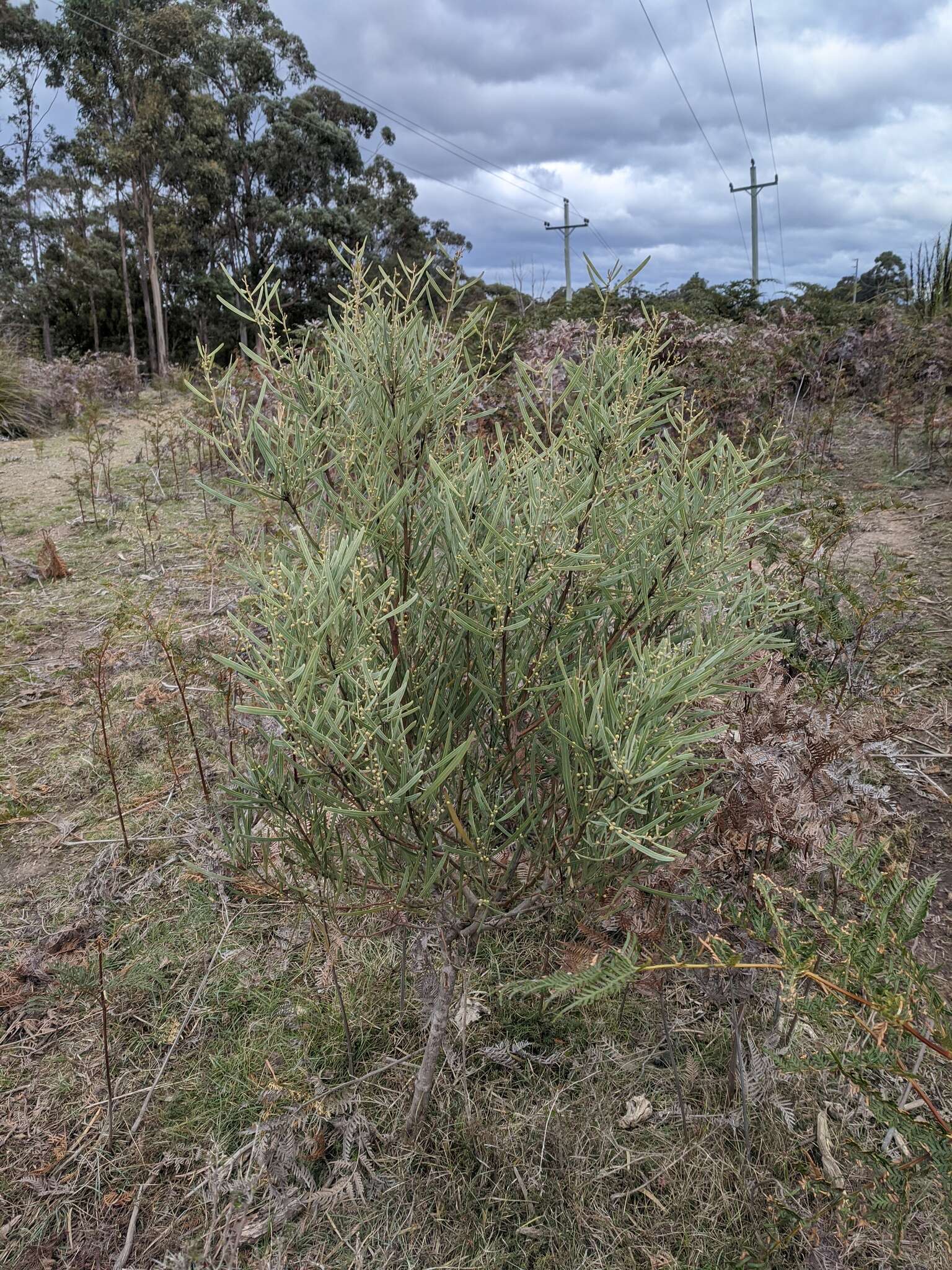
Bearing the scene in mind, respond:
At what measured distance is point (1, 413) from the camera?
948cm

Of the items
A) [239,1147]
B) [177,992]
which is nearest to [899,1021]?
[239,1147]

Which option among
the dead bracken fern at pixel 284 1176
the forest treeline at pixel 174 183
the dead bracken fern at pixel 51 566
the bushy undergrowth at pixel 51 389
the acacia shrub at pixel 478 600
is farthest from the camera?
the forest treeline at pixel 174 183

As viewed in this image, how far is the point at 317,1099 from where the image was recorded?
1.69m

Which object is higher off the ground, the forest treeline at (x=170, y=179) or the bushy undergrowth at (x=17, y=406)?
the forest treeline at (x=170, y=179)

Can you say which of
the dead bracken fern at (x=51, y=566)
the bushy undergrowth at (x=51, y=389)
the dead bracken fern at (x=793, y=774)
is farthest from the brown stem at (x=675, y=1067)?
the bushy undergrowth at (x=51, y=389)

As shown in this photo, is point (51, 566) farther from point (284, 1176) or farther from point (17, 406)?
point (17, 406)

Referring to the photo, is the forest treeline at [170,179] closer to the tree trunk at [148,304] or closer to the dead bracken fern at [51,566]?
the tree trunk at [148,304]

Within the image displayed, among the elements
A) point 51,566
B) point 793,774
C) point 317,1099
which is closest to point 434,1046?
point 317,1099

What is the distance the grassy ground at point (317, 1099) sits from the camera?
1518 mm

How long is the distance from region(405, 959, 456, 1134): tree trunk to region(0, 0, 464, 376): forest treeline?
23.5 meters

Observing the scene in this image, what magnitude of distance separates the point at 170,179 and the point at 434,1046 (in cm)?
3238

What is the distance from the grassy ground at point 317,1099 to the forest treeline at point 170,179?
22636mm

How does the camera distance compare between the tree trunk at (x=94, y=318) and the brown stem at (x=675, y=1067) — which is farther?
the tree trunk at (x=94, y=318)

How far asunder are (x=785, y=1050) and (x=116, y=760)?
102 inches
